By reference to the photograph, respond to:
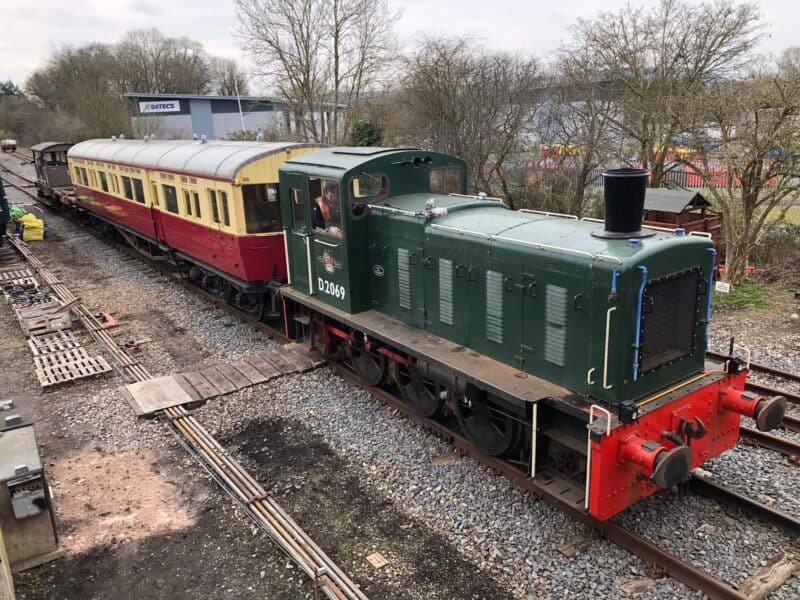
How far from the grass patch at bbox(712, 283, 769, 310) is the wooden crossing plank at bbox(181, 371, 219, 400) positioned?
10.0 m

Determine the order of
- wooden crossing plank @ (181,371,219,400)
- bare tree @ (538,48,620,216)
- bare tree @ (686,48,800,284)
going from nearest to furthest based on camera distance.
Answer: wooden crossing plank @ (181,371,219,400)
bare tree @ (686,48,800,284)
bare tree @ (538,48,620,216)

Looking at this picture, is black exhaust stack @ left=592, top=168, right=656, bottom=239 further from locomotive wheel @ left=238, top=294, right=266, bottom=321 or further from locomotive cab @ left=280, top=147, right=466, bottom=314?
locomotive wheel @ left=238, top=294, right=266, bottom=321

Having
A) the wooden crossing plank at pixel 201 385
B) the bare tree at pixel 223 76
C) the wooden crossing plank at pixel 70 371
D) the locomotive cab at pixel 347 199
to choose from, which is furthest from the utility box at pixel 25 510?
the bare tree at pixel 223 76

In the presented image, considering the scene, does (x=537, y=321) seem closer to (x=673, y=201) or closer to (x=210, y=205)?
(x=210, y=205)

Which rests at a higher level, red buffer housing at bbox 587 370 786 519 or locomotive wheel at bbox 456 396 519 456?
red buffer housing at bbox 587 370 786 519

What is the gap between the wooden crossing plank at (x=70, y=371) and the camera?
9659 millimetres

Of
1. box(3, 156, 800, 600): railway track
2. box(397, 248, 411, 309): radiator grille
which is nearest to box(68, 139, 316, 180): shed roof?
box(397, 248, 411, 309): radiator grille

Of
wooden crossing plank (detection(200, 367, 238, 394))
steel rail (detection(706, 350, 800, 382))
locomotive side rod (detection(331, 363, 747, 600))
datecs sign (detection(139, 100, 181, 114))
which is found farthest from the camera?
datecs sign (detection(139, 100, 181, 114))

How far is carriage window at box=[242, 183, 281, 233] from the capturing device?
11164 mm

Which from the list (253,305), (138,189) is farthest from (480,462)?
(138,189)

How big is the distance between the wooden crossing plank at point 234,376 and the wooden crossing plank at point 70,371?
1.94 m

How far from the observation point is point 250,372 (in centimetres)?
978

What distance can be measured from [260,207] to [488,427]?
657 cm

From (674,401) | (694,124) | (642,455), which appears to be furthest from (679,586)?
(694,124)
